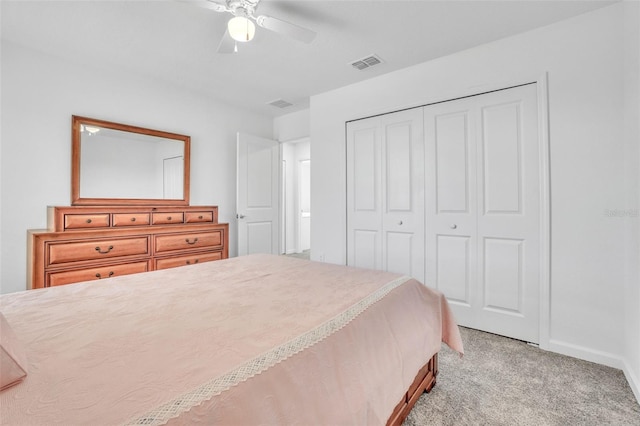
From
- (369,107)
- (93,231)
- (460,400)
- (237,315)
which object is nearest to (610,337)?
(460,400)

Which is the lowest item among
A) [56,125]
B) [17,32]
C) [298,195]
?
[298,195]

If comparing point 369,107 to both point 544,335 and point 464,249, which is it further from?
point 544,335

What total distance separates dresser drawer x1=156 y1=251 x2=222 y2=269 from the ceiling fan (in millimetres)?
2201

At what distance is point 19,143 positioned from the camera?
2.49 m

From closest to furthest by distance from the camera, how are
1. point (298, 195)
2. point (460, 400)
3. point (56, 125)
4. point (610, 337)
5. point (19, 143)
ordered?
point (460, 400) → point (610, 337) → point (19, 143) → point (56, 125) → point (298, 195)

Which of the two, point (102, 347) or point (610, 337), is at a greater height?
point (102, 347)

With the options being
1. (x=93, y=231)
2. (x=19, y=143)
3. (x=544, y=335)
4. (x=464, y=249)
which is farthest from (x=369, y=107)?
(x=19, y=143)

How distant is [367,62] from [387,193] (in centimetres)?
136

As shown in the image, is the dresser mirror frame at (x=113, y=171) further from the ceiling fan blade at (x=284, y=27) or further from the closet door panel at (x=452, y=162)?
the closet door panel at (x=452, y=162)

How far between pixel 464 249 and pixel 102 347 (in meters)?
2.70

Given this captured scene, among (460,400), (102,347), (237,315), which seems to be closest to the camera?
(102,347)

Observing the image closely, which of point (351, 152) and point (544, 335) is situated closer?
point (544, 335)

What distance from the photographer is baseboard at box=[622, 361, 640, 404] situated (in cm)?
164

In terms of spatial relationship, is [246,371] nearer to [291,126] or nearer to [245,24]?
[245,24]
